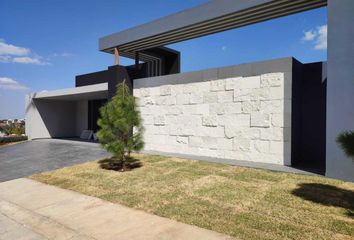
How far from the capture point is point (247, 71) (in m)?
9.09

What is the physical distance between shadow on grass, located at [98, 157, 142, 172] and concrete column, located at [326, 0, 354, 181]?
5.74 m

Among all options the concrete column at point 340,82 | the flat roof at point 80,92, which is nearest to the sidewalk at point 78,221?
the concrete column at point 340,82

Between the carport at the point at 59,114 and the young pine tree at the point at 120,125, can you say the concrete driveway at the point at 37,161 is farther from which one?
the carport at the point at 59,114

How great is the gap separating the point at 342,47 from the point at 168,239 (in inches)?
243

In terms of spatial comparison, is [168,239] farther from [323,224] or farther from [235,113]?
[235,113]

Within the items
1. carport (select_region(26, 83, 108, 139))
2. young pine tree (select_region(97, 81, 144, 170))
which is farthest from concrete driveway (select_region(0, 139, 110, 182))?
carport (select_region(26, 83, 108, 139))

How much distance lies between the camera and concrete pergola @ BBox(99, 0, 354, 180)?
6602 millimetres

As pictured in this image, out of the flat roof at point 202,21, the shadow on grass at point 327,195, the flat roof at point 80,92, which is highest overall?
the flat roof at point 202,21

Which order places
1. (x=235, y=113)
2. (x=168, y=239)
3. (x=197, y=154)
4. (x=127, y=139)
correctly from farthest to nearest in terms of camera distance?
(x=197, y=154), (x=235, y=113), (x=127, y=139), (x=168, y=239)

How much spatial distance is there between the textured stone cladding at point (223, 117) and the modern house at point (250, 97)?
0.03m

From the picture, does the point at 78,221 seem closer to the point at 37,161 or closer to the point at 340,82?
the point at 340,82

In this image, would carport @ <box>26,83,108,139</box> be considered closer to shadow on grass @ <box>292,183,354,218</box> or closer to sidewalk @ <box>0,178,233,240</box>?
sidewalk @ <box>0,178,233,240</box>

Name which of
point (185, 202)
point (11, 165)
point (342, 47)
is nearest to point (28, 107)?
point (11, 165)

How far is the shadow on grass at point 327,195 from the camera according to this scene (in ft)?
16.5
